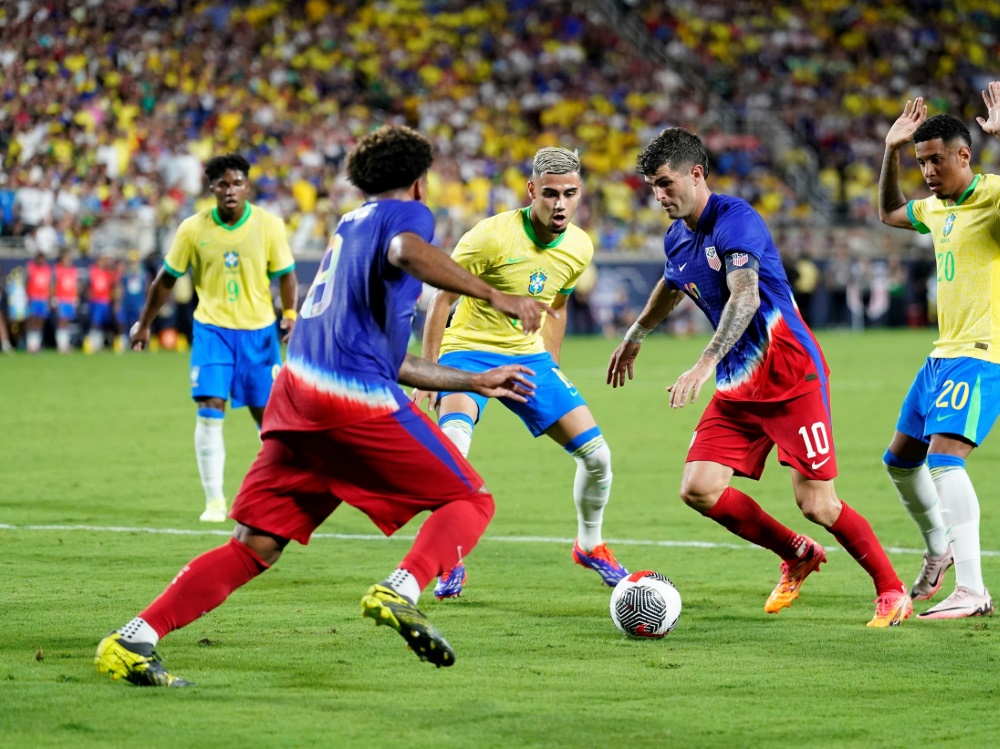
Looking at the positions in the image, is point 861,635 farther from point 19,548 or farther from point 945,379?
point 19,548

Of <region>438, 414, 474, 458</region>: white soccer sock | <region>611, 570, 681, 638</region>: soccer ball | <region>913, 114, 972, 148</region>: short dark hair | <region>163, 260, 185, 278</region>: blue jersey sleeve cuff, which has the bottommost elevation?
<region>611, 570, 681, 638</region>: soccer ball

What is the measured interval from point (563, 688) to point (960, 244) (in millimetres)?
3075

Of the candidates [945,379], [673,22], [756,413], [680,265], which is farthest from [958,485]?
[673,22]

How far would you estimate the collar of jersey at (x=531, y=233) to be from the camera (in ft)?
26.5

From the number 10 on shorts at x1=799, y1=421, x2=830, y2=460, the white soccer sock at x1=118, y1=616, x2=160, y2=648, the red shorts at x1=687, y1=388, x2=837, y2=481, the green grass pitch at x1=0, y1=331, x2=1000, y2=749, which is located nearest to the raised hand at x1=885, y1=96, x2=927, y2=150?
the red shorts at x1=687, y1=388, x2=837, y2=481

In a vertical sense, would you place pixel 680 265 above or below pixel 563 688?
above

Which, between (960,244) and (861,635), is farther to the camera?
(960,244)

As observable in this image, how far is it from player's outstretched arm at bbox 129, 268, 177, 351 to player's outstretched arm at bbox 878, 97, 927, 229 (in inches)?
188

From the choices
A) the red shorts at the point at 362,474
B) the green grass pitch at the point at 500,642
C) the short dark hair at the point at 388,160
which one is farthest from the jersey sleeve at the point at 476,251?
the red shorts at the point at 362,474

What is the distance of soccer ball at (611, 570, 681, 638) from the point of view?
6.44 meters

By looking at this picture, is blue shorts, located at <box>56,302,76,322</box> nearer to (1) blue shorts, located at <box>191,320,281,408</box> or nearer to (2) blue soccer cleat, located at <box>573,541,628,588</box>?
(1) blue shorts, located at <box>191,320,281,408</box>

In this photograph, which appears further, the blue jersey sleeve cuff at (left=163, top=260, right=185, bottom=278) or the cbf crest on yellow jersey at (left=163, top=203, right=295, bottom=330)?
the cbf crest on yellow jersey at (left=163, top=203, right=295, bottom=330)

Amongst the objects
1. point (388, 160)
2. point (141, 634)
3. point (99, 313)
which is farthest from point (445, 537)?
point (99, 313)

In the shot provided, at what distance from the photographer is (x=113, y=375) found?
22.9 metres
